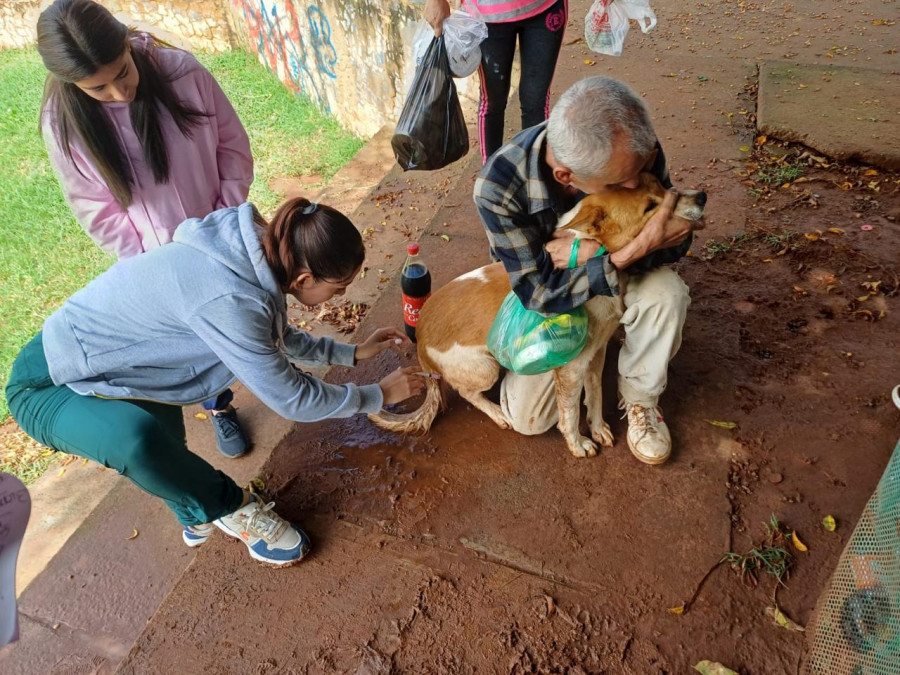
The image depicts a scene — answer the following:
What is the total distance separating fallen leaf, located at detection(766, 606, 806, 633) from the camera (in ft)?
6.35

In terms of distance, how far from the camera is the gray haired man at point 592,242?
1.84 metres

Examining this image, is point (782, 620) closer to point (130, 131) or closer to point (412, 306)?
point (412, 306)

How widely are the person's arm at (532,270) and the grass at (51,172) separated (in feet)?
13.8

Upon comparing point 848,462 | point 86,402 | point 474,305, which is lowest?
point 848,462

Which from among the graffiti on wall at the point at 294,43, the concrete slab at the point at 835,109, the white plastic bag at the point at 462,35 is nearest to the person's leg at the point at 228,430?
the white plastic bag at the point at 462,35

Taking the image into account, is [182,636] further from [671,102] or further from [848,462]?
[671,102]

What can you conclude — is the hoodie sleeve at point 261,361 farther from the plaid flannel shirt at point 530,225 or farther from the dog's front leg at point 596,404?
the dog's front leg at point 596,404

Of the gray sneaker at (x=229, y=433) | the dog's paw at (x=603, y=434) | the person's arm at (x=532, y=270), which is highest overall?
the person's arm at (x=532, y=270)

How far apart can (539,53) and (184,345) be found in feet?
8.70

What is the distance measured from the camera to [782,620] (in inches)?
77.1

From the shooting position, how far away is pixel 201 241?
6.18 feet

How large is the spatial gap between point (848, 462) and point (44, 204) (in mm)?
9142

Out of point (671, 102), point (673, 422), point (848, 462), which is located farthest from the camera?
point (671, 102)

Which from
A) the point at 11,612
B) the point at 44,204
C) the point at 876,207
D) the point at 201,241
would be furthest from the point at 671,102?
the point at 44,204
